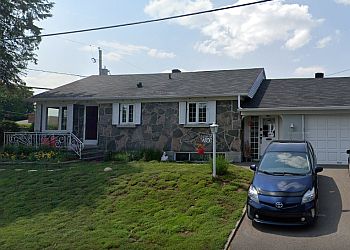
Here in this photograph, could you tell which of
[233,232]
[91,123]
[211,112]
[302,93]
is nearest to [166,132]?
[211,112]

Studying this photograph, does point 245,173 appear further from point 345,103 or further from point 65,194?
point 345,103

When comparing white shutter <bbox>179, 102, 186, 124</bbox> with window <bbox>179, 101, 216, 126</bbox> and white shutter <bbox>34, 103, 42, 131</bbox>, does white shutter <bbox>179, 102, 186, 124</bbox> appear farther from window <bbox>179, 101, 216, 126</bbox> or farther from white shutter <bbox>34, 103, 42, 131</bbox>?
white shutter <bbox>34, 103, 42, 131</bbox>

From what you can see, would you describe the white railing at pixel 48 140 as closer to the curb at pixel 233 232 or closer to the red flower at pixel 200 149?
the red flower at pixel 200 149

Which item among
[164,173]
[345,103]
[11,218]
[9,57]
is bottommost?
[11,218]

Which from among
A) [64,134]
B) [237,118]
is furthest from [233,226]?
[64,134]

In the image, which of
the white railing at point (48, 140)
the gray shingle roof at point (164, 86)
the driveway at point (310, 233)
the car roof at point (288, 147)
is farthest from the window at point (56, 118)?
the driveway at point (310, 233)

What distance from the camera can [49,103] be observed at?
69.1 feet

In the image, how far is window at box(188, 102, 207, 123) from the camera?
18.0 meters

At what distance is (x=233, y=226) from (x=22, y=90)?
2097cm

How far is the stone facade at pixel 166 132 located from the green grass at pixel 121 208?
4.76 meters

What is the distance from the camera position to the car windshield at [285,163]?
8906mm

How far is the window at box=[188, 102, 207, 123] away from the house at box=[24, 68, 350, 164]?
1.9 inches

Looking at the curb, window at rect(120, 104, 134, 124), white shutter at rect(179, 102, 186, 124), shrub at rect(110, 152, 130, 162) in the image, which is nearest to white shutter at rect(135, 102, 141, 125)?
window at rect(120, 104, 134, 124)

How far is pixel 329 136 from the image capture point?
15.8 metres
